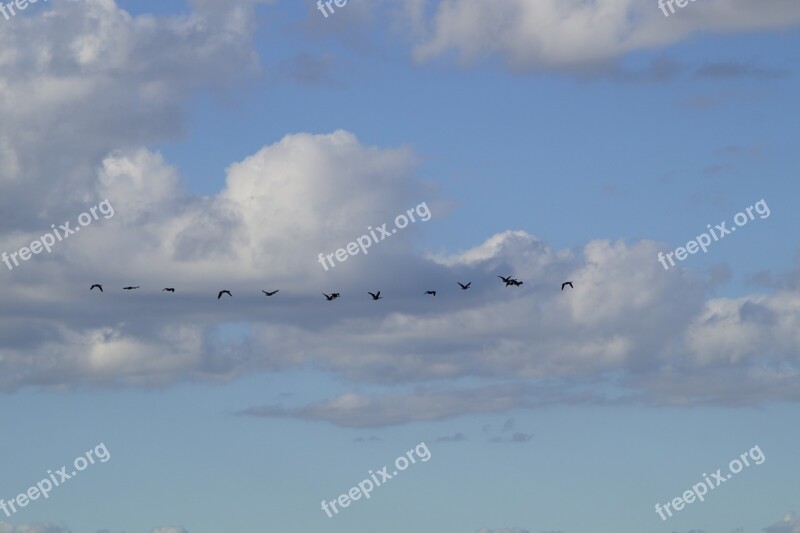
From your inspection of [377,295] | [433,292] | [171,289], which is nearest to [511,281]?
[433,292]

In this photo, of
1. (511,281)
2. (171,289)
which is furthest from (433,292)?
(171,289)

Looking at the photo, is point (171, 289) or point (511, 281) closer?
point (171, 289)

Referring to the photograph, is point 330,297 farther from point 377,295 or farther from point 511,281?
point 511,281

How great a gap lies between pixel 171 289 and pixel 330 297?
1035 inches

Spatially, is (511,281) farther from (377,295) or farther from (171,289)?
(171,289)

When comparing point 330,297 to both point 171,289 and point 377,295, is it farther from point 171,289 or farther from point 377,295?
point 171,289

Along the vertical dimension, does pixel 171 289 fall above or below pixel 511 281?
above

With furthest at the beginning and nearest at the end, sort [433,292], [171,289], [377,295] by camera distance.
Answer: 1. [377,295]
2. [433,292]
3. [171,289]

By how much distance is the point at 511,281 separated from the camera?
124625 mm

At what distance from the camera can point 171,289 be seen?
105688 millimetres

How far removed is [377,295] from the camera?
451 feet

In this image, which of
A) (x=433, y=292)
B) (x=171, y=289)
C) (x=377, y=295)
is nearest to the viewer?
(x=171, y=289)

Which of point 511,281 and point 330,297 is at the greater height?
point 330,297

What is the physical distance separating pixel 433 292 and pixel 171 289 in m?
40.6
